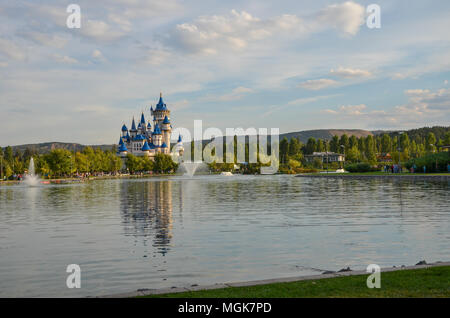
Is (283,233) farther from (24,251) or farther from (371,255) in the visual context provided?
(24,251)

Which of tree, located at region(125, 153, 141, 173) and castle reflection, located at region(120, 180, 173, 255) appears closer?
castle reflection, located at region(120, 180, 173, 255)

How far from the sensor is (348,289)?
849 centimetres

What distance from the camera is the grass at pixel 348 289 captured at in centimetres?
812

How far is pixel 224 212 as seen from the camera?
25.9 m

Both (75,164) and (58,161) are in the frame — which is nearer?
(58,161)

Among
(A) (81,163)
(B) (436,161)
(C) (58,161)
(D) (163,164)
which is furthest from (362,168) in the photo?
(D) (163,164)

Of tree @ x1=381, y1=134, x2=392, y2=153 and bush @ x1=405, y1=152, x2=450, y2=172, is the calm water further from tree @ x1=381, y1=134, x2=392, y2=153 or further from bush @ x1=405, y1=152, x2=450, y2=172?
tree @ x1=381, y1=134, x2=392, y2=153

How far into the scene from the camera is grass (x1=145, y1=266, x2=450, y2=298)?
812cm

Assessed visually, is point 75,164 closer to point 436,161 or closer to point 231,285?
point 436,161

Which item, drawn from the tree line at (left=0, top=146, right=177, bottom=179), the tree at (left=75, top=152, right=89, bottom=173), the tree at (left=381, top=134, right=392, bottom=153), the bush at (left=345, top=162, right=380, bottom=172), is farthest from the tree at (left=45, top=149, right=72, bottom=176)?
the tree at (left=381, top=134, right=392, bottom=153)

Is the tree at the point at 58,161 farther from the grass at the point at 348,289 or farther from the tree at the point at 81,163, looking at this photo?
the grass at the point at 348,289

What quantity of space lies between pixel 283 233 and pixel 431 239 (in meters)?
5.35
